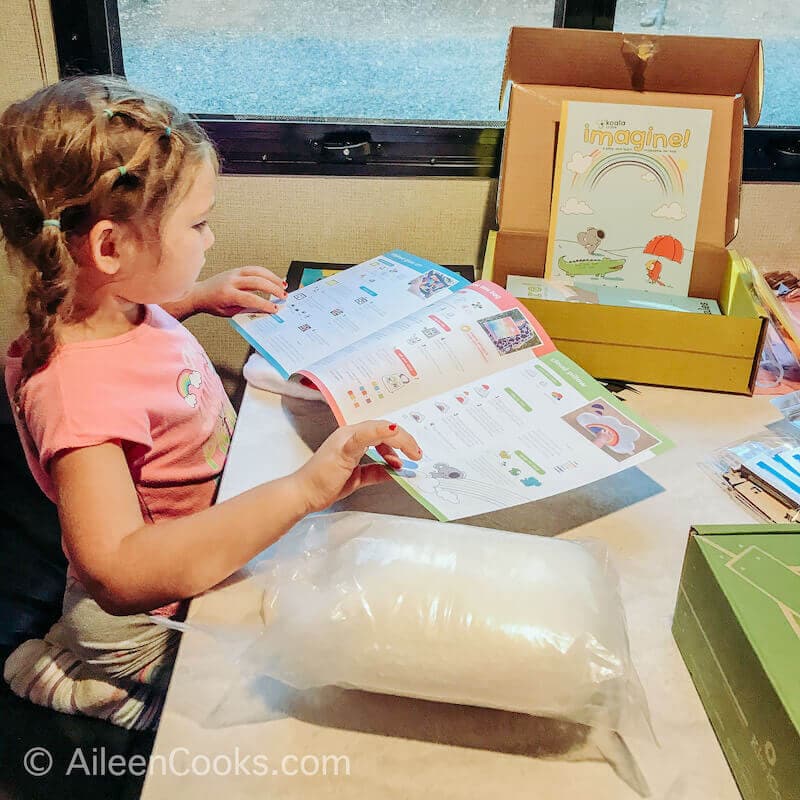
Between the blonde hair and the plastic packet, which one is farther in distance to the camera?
the plastic packet

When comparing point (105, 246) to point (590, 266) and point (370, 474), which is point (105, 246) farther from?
point (590, 266)

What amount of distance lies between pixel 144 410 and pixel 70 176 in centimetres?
23

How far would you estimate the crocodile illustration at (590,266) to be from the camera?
112 cm

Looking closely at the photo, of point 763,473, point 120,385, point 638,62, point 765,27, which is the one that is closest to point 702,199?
point 638,62

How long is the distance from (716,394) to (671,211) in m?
0.26

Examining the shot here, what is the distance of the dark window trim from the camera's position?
125cm

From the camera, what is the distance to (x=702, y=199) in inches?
42.7

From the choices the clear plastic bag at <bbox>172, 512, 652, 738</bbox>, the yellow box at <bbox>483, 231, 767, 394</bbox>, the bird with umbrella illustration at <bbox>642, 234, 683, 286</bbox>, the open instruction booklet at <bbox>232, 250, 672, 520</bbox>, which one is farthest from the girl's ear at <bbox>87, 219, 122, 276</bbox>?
the bird with umbrella illustration at <bbox>642, 234, 683, 286</bbox>

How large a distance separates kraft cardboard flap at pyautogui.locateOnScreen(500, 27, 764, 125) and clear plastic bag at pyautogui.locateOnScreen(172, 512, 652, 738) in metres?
0.70

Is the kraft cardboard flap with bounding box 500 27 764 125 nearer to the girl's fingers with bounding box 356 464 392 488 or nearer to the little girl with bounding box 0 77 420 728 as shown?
the little girl with bounding box 0 77 420 728

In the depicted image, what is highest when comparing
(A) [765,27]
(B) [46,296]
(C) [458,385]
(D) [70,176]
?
(A) [765,27]

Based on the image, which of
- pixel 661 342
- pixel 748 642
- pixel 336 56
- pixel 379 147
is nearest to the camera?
pixel 748 642

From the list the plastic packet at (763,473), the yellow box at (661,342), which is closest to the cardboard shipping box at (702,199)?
the yellow box at (661,342)

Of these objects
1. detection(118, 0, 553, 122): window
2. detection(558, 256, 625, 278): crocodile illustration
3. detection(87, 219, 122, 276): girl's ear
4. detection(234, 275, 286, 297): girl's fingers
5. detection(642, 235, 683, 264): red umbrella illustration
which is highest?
detection(118, 0, 553, 122): window
